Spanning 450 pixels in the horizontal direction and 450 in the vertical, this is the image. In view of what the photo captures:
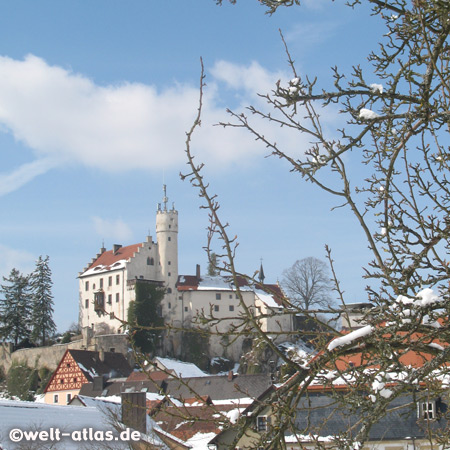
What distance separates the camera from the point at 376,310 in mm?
3770

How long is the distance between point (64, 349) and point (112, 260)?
10882 millimetres

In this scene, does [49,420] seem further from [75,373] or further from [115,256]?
[115,256]

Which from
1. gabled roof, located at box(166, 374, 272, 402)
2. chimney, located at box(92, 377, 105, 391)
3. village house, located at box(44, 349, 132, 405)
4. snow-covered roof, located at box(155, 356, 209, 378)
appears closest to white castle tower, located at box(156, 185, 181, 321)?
snow-covered roof, located at box(155, 356, 209, 378)

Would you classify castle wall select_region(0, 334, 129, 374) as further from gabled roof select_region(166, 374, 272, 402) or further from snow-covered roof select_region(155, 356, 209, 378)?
gabled roof select_region(166, 374, 272, 402)

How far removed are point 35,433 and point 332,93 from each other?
17.1 meters

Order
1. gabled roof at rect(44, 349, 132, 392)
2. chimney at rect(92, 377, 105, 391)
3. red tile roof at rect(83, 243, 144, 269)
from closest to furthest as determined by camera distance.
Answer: chimney at rect(92, 377, 105, 391) < gabled roof at rect(44, 349, 132, 392) < red tile roof at rect(83, 243, 144, 269)

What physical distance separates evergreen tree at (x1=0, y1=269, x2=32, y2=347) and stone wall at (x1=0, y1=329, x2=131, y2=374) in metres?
4.01

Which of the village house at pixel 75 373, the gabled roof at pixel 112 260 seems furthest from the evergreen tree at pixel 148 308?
the village house at pixel 75 373

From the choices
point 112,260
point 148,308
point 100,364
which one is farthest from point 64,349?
point 112,260

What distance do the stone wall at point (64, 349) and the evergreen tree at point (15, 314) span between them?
4009mm

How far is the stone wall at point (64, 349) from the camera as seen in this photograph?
5828 cm

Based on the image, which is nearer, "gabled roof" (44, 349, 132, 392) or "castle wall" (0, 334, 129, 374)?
→ "gabled roof" (44, 349, 132, 392)

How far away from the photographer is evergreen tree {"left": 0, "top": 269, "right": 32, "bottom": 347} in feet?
212

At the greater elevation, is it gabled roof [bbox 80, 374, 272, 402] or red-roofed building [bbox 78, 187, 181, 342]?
red-roofed building [bbox 78, 187, 181, 342]
